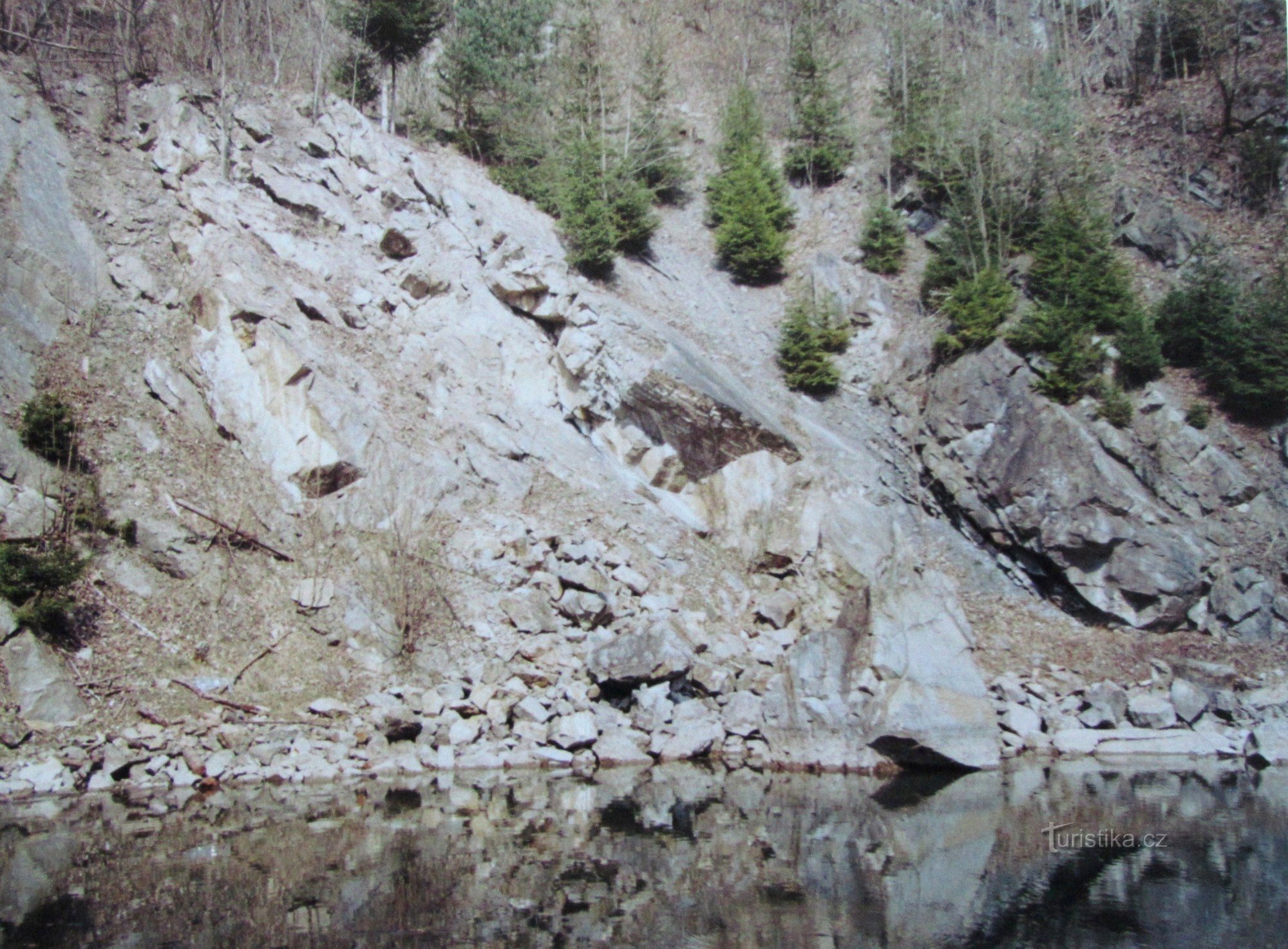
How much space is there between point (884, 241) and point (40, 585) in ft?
69.1

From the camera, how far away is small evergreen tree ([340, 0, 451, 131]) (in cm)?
2386

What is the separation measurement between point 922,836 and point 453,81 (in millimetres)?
23448

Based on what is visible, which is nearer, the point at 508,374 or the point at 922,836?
the point at 922,836

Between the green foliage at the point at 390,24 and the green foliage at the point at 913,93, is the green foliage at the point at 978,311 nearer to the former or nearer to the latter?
the green foliage at the point at 913,93

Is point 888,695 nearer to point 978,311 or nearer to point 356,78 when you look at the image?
point 978,311

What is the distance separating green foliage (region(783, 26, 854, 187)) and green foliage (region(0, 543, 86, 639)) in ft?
77.7

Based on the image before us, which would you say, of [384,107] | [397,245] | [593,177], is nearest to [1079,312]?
[593,177]

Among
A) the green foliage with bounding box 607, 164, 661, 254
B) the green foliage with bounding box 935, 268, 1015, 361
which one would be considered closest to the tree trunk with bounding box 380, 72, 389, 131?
the green foliage with bounding box 607, 164, 661, 254

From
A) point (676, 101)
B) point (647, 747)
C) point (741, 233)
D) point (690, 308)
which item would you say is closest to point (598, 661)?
point (647, 747)

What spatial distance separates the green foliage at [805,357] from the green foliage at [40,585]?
1572cm

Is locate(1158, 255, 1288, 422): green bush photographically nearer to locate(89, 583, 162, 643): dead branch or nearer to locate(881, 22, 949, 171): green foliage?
locate(881, 22, 949, 171): green foliage

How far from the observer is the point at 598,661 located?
45.5 feet

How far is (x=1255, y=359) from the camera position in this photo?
19.2 metres

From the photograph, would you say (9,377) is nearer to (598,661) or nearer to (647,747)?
(598,661)
